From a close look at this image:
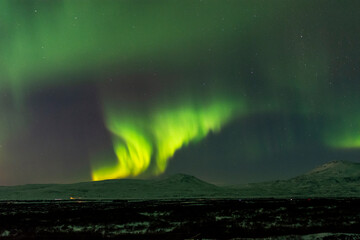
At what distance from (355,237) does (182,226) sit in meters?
18.3

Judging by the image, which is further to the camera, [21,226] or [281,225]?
[21,226]

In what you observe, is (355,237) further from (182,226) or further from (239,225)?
(182,226)

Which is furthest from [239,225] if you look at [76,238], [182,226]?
[76,238]

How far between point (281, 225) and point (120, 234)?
16.9m

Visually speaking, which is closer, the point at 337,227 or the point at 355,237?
the point at 355,237

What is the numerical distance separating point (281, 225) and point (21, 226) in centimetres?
2904

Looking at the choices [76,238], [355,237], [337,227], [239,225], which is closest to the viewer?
[355,237]

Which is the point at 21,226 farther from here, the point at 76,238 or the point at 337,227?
the point at 337,227

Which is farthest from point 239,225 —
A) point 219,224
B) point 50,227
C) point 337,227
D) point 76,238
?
point 50,227

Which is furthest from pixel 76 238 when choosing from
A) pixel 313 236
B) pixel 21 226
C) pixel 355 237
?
pixel 355 237

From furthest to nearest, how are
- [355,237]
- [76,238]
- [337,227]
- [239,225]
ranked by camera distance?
1. [239,225]
2. [337,227]
3. [76,238]
4. [355,237]

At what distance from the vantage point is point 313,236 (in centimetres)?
3109

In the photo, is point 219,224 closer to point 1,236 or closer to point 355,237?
point 355,237

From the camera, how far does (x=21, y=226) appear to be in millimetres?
44219
